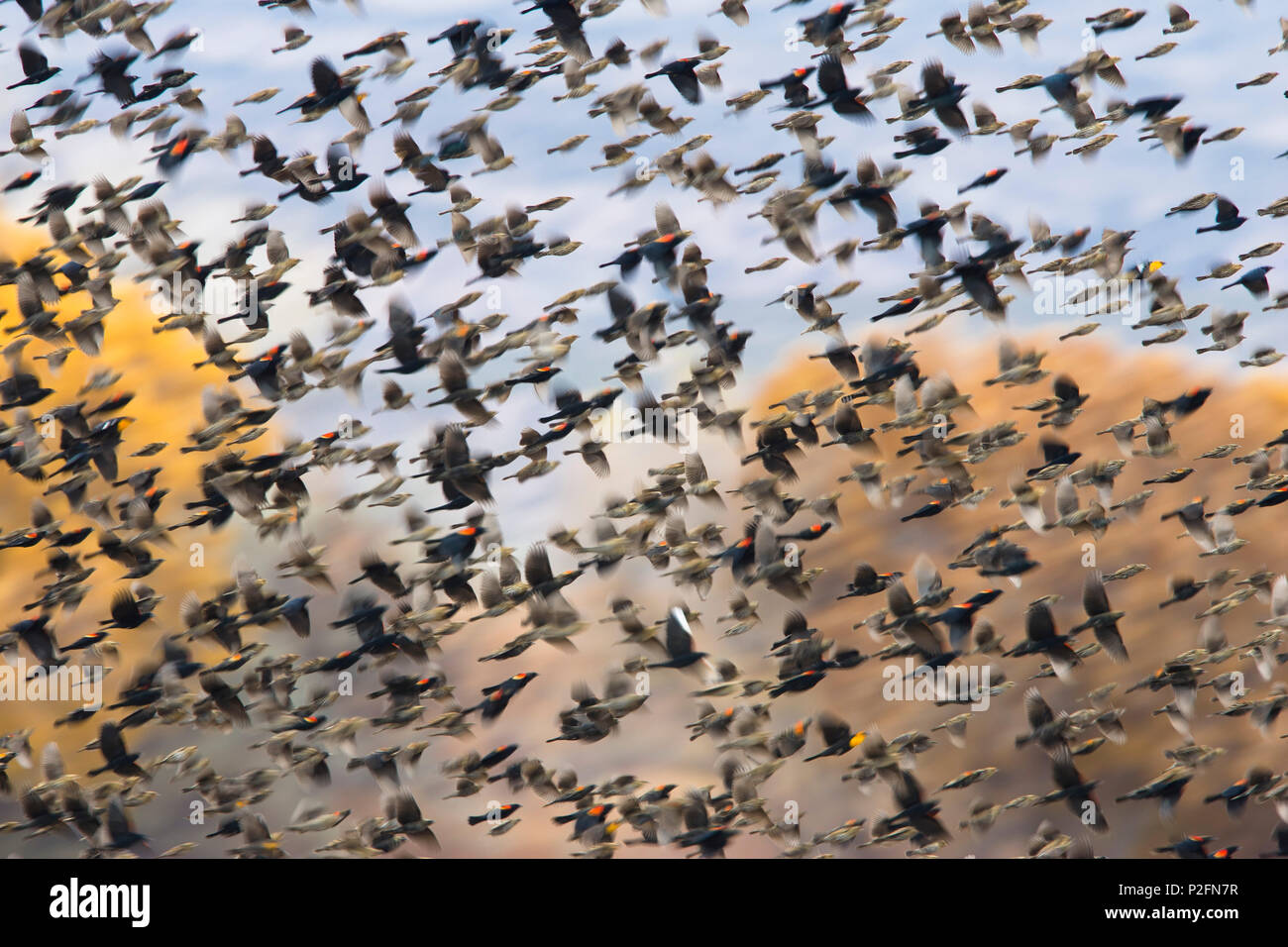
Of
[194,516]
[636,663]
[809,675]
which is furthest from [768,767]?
[194,516]

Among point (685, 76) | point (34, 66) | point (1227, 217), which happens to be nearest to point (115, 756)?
point (34, 66)

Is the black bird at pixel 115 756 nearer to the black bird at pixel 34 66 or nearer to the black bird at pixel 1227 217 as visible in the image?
the black bird at pixel 34 66

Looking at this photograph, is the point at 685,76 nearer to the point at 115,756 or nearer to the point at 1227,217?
the point at 1227,217

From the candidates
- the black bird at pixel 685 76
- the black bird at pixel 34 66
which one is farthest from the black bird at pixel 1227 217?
the black bird at pixel 34 66

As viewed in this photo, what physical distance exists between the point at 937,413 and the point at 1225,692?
8.99m

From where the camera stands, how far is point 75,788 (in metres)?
20.7

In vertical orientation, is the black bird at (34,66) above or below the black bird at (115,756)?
above

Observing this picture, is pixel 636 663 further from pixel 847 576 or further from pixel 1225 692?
pixel 847 576

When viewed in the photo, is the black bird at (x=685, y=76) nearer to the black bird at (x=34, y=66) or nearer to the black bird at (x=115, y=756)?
the black bird at (x=34, y=66)

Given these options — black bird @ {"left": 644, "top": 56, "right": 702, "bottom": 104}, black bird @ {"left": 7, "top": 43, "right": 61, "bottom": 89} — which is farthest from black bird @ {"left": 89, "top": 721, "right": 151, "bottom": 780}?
black bird @ {"left": 644, "top": 56, "right": 702, "bottom": 104}

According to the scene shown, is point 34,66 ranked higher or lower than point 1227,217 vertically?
higher

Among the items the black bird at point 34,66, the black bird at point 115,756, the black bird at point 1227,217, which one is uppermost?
the black bird at point 34,66

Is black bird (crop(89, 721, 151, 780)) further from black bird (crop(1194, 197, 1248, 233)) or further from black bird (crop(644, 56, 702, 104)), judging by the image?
black bird (crop(1194, 197, 1248, 233))

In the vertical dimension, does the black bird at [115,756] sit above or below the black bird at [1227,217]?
below
